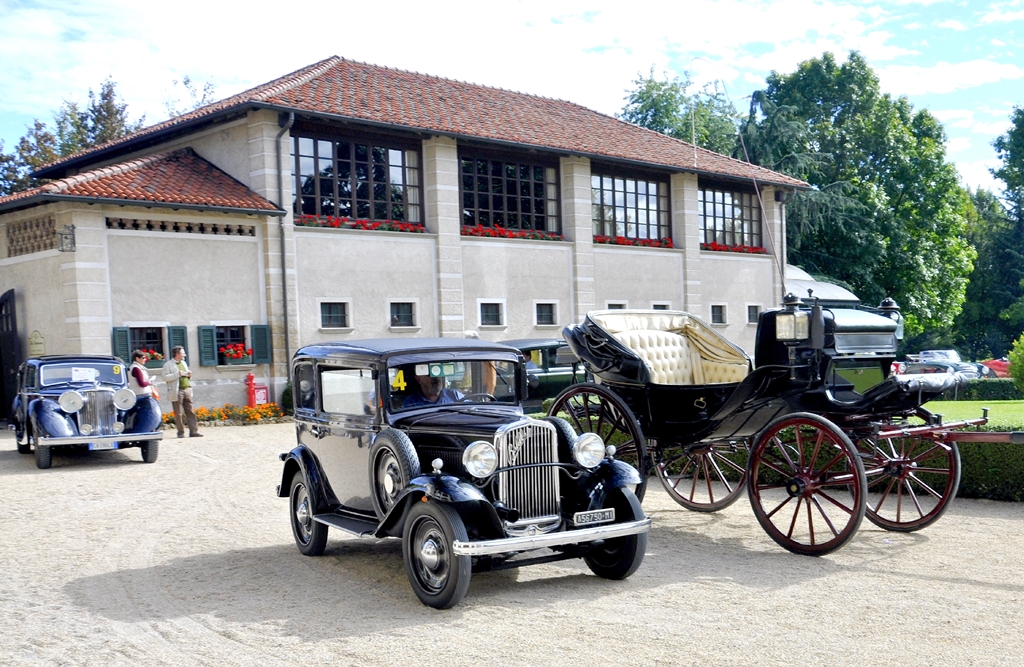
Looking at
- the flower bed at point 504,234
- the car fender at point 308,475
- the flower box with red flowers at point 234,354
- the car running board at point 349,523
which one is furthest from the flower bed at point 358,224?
the car running board at point 349,523

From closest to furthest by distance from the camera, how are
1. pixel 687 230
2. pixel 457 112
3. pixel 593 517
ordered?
pixel 593 517 < pixel 457 112 < pixel 687 230

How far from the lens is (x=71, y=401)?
14.2 m

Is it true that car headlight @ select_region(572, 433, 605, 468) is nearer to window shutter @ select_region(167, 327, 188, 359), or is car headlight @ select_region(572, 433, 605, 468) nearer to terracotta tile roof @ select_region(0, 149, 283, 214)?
terracotta tile roof @ select_region(0, 149, 283, 214)

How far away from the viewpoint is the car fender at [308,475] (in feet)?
25.2

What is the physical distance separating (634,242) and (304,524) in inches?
868

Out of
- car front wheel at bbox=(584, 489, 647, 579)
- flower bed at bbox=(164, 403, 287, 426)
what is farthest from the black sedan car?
car front wheel at bbox=(584, 489, 647, 579)

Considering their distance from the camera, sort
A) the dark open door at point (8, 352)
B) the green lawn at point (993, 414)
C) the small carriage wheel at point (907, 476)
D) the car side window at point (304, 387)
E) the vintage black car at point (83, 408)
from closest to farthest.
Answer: the small carriage wheel at point (907, 476) → the car side window at point (304, 387) → the green lawn at point (993, 414) → the vintage black car at point (83, 408) → the dark open door at point (8, 352)

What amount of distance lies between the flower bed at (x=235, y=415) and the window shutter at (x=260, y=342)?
3.42ft

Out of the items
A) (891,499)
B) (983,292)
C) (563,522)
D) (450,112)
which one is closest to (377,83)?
(450,112)

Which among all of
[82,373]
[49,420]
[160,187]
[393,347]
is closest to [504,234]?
[160,187]

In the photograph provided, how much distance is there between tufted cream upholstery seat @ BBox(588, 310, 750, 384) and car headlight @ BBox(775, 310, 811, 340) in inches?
71.6

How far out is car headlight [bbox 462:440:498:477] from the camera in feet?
20.4

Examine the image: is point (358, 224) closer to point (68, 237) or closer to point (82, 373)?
point (68, 237)

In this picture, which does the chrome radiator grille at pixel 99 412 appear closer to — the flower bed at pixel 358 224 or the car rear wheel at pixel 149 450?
the car rear wheel at pixel 149 450
